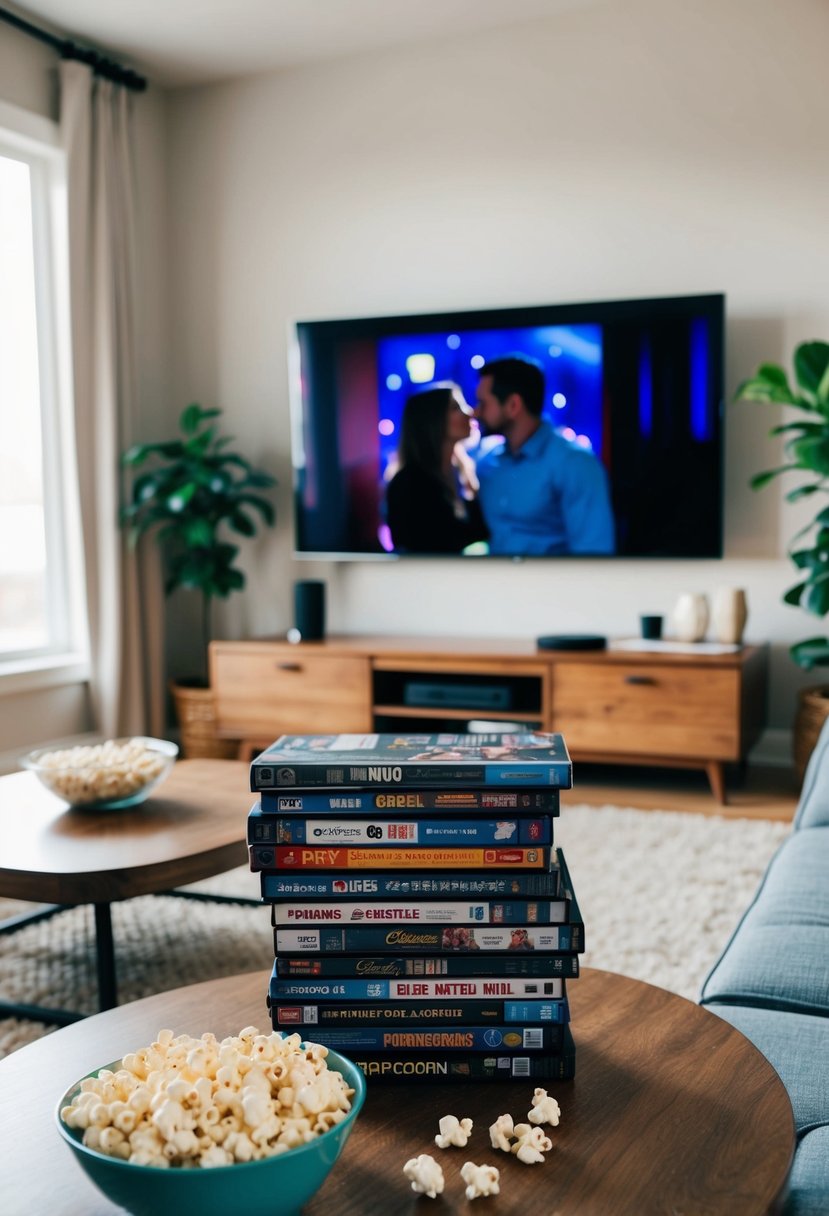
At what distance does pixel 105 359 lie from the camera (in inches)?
167

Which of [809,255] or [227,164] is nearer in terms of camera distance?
[809,255]

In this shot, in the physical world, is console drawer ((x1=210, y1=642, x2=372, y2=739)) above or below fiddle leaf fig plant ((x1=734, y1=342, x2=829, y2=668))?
below

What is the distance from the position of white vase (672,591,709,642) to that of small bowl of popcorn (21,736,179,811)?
2062mm

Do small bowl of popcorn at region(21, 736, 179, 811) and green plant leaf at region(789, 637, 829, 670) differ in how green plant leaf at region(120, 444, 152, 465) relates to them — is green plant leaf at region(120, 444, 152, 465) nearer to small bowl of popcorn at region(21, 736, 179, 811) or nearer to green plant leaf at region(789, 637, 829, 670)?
small bowl of popcorn at region(21, 736, 179, 811)

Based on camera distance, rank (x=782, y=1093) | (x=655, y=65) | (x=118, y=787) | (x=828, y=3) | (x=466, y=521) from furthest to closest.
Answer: (x=466, y=521)
(x=655, y=65)
(x=828, y=3)
(x=118, y=787)
(x=782, y=1093)

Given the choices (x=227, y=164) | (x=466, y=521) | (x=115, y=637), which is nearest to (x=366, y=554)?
(x=466, y=521)

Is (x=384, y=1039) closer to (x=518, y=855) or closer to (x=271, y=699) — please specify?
(x=518, y=855)

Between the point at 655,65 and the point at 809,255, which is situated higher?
the point at 655,65

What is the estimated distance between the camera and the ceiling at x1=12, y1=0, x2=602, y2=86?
3.87 m

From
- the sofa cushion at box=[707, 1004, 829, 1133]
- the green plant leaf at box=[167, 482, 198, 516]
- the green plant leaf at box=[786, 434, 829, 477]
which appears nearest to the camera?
the sofa cushion at box=[707, 1004, 829, 1133]

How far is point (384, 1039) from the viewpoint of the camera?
0.92m

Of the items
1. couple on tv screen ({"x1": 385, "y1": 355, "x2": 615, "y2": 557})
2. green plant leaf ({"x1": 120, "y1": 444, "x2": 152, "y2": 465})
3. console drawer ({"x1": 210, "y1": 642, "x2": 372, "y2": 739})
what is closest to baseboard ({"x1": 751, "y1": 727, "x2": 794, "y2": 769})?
couple on tv screen ({"x1": 385, "y1": 355, "x2": 615, "y2": 557})

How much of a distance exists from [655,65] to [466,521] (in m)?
1.71

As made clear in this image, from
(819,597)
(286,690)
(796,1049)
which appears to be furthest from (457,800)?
(286,690)
